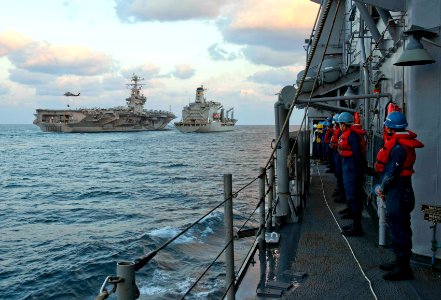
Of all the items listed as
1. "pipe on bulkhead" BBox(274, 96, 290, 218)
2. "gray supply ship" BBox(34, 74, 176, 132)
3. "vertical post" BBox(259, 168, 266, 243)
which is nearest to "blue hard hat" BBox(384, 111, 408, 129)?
"vertical post" BBox(259, 168, 266, 243)

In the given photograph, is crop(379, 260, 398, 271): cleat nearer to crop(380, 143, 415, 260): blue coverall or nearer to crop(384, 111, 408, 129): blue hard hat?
crop(380, 143, 415, 260): blue coverall

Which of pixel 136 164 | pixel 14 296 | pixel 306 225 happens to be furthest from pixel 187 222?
pixel 136 164

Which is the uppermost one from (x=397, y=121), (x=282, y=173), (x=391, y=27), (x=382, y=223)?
(x=391, y=27)

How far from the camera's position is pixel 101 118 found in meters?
107

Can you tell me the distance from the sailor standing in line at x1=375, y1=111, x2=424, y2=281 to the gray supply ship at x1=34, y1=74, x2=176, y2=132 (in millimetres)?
106906

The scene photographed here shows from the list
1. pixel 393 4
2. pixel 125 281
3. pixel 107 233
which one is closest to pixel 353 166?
pixel 393 4

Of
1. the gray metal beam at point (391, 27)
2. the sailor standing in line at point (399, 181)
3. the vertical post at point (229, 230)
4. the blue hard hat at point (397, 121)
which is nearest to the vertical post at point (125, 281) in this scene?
the vertical post at point (229, 230)

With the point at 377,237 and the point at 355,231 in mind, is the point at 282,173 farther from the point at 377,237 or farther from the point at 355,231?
the point at 377,237

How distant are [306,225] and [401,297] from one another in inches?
114

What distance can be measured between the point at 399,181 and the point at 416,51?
1371mm

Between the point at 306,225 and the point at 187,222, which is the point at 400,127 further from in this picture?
the point at 187,222

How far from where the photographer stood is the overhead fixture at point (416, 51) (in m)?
4.40

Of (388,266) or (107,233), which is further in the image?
(107,233)

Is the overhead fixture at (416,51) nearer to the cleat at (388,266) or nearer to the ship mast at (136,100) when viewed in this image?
the cleat at (388,266)
